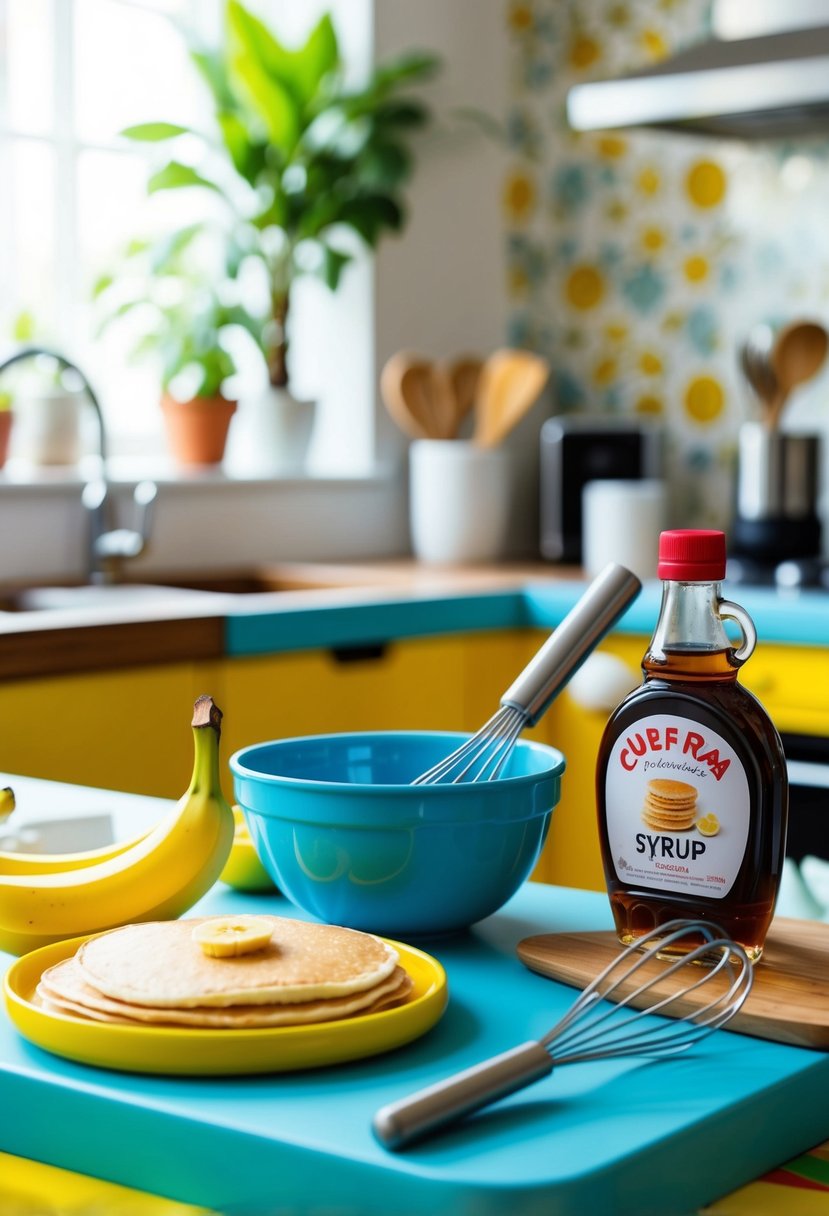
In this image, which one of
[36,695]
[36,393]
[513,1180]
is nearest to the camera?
[513,1180]

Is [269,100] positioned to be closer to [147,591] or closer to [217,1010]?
[147,591]

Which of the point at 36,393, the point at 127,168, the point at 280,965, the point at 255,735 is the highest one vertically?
the point at 127,168

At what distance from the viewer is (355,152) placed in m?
3.19

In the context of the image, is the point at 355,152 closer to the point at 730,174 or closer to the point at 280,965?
the point at 730,174

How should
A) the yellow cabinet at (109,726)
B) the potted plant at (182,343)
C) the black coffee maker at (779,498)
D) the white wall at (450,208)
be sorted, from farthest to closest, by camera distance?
the white wall at (450,208), the potted plant at (182,343), the black coffee maker at (779,498), the yellow cabinet at (109,726)

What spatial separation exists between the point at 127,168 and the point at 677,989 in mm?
2680

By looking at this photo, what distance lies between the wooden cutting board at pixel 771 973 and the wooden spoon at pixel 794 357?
2.15 metres

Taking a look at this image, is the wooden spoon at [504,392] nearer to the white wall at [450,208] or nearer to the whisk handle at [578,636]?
the white wall at [450,208]

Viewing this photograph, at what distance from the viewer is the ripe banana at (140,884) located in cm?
84

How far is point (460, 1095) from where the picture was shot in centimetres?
62

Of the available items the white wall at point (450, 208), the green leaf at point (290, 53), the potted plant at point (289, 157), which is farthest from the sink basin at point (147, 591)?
the green leaf at point (290, 53)

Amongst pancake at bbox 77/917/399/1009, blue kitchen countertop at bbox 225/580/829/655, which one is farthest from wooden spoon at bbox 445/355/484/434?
pancake at bbox 77/917/399/1009

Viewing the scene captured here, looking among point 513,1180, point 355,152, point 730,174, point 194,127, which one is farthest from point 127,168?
point 513,1180

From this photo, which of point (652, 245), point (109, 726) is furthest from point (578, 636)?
point (652, 245)
